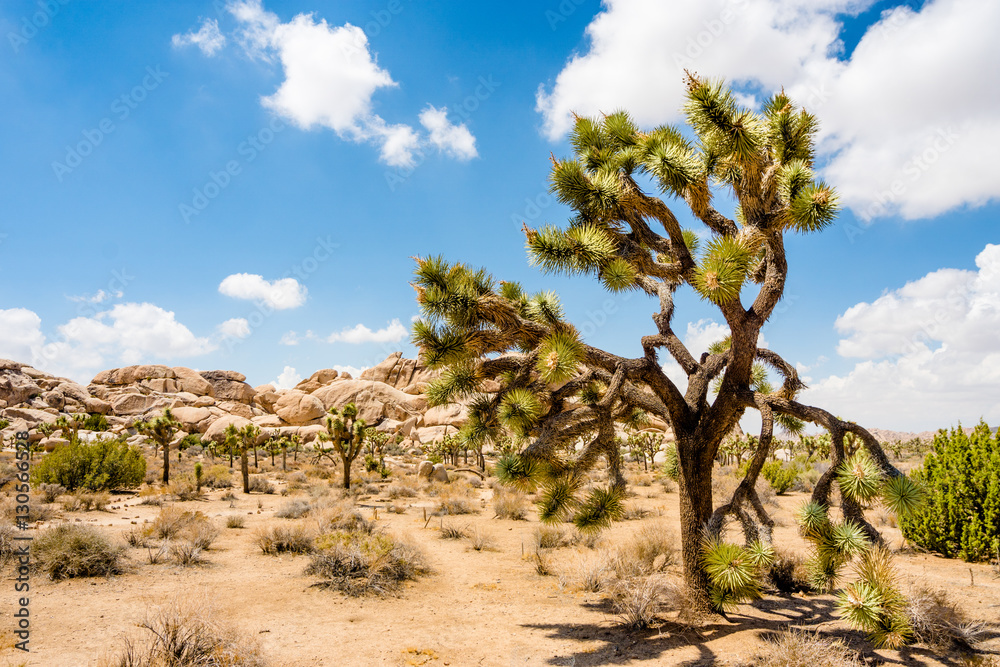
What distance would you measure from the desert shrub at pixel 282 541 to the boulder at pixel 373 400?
4385 cm

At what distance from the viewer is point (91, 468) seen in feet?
65.8

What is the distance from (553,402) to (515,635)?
3.08m

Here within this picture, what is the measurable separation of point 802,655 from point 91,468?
24090 mm

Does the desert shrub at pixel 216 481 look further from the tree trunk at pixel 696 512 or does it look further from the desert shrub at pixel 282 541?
the tree trunk at pixel 696 512

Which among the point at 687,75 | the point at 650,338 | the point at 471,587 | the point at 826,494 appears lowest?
the point at 471,587

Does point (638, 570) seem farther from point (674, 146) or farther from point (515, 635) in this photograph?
point (674, 146)

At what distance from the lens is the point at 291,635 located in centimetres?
658

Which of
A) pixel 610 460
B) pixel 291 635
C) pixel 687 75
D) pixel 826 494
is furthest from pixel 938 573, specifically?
pixel 291 635

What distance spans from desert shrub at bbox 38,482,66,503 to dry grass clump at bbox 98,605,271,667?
1511cm

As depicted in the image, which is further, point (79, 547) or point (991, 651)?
point (79, 547)

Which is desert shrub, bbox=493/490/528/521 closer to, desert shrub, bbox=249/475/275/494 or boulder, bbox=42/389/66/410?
desert shrub, bbox=249/475/275/494

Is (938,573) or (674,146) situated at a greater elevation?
(674,146)

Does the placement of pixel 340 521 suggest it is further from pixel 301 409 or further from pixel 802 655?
pixel 301 409

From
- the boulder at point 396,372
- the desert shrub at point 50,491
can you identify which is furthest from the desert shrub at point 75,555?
the boulder at point 396,372
